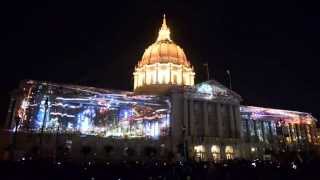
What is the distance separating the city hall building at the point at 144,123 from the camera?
5628cm

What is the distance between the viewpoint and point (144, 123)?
222ft

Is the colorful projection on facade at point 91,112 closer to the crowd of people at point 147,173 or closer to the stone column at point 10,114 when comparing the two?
the stone column at point 10,114

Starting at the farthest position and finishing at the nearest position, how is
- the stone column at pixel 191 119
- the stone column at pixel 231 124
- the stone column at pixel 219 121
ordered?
Answer: the stone column at pixel 231 124 < the stone column at pixel 219 121 < the stone column at pixel 191 119

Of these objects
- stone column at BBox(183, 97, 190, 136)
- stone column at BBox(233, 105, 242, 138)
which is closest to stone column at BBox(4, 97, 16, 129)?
stone column at BBox(183, 97, 190, 136)

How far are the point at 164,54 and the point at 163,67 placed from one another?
13.9 ft

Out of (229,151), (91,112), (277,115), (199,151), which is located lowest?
(199,151)

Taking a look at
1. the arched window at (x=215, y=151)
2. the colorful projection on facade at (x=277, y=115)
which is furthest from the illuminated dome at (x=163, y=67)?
the arched window at (x=215, y=151)

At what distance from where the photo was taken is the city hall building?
185 ft

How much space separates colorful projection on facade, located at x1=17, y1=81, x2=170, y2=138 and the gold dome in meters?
23.5

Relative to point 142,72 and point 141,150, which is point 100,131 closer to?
point 141,150

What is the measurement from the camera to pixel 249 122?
80.5 metres

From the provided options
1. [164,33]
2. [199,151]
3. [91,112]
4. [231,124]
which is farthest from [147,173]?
[164,33]

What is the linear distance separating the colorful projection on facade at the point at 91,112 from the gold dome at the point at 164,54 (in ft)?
77.2

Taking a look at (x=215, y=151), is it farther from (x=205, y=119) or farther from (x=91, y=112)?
(x=91, y=112)
